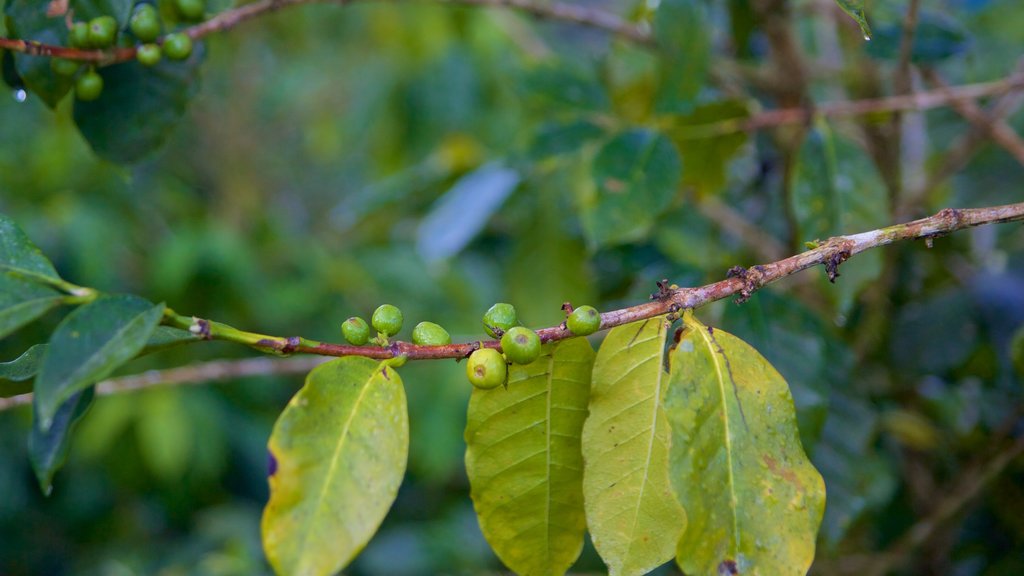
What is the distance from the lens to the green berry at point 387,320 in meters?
0.54

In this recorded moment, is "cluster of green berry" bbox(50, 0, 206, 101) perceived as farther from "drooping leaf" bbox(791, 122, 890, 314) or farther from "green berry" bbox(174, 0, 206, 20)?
"drooping leaf" bbox(791, 122, 890, 314)

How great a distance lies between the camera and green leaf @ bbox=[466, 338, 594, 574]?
1.84 ft

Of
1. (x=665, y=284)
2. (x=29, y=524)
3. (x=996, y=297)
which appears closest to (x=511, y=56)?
(x=996, y=297)

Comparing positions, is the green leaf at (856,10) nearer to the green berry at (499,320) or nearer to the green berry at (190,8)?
the green berry at (499,320)

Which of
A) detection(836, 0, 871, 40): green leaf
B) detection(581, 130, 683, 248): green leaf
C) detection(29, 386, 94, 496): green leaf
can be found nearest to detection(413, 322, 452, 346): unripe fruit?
detection(29, 386, 94, 496): green leaf

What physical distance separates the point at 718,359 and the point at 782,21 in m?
0.75

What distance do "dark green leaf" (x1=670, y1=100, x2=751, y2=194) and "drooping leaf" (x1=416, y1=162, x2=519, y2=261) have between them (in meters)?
0.26

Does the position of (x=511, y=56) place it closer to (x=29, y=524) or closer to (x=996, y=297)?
(x=996, y=297)

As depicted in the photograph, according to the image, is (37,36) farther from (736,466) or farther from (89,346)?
(736,466)

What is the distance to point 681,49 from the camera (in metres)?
1.03

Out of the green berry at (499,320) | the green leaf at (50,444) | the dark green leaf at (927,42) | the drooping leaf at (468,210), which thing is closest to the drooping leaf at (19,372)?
the green leaf at (50,444)

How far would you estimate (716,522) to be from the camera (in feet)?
1.69

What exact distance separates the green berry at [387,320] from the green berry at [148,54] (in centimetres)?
38

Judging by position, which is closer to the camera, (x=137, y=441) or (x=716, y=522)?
(x=716, y=522)
